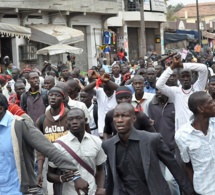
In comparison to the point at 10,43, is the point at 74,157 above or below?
below

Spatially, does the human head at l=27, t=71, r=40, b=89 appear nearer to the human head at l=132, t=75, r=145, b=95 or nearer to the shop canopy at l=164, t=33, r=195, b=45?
the human head at l=132, t=75, r=145, b=95

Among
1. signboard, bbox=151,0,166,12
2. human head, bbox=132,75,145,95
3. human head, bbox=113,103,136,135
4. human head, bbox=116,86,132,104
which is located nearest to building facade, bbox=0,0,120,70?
signboard, bbox=151,0,166,12

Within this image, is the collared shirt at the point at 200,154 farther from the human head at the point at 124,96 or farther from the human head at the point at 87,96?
the human head at the point at 87,96

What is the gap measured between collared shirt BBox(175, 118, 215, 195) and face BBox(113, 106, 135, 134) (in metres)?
0.45

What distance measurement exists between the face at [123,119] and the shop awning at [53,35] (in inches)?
770

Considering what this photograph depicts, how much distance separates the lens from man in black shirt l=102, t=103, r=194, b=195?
5.02 m

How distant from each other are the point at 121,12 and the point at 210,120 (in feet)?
98.1

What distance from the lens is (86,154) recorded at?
562 cm

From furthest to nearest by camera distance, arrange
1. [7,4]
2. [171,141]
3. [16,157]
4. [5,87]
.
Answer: [7,4], [5,87], [171,141], [16,157]

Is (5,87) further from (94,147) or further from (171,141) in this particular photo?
(94,147)

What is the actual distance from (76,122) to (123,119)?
75 cm

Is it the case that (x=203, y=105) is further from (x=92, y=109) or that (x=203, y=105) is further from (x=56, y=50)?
(x=56, y=50)

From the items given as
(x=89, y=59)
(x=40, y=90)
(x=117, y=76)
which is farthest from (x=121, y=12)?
(x=40, y=90)

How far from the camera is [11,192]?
5016 millimetres
